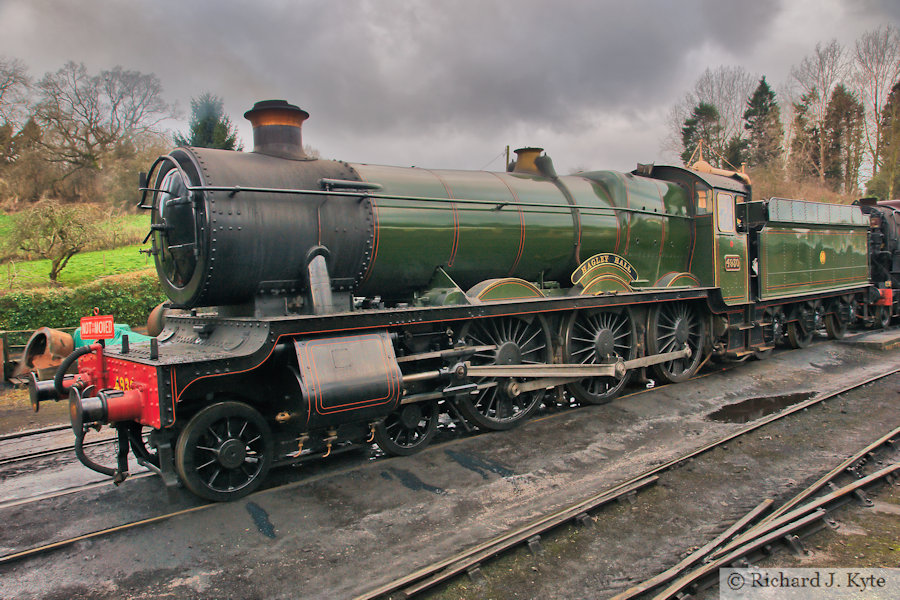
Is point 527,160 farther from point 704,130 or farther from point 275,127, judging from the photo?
point 704,130

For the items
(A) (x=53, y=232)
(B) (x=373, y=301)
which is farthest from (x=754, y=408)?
(A) (x=53, y=232)

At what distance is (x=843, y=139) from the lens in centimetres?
3825

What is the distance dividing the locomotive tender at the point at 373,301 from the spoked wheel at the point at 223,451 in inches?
0.7

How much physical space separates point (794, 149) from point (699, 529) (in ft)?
139

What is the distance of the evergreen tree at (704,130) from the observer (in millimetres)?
38875

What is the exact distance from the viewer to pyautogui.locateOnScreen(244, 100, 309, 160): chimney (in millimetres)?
5613

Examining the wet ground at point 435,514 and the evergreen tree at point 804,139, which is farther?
the evergreen tree at point 804,139

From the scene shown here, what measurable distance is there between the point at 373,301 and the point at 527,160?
→ 3.44 m

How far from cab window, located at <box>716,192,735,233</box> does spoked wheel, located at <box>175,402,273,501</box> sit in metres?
7.63

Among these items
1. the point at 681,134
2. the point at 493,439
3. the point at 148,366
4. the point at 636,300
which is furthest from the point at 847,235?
the point at 681,134

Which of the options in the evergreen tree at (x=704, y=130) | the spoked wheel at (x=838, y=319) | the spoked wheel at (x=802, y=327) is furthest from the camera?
the evergreen tree at (x=704, y=130)

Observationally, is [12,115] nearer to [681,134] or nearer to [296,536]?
[296,536]
